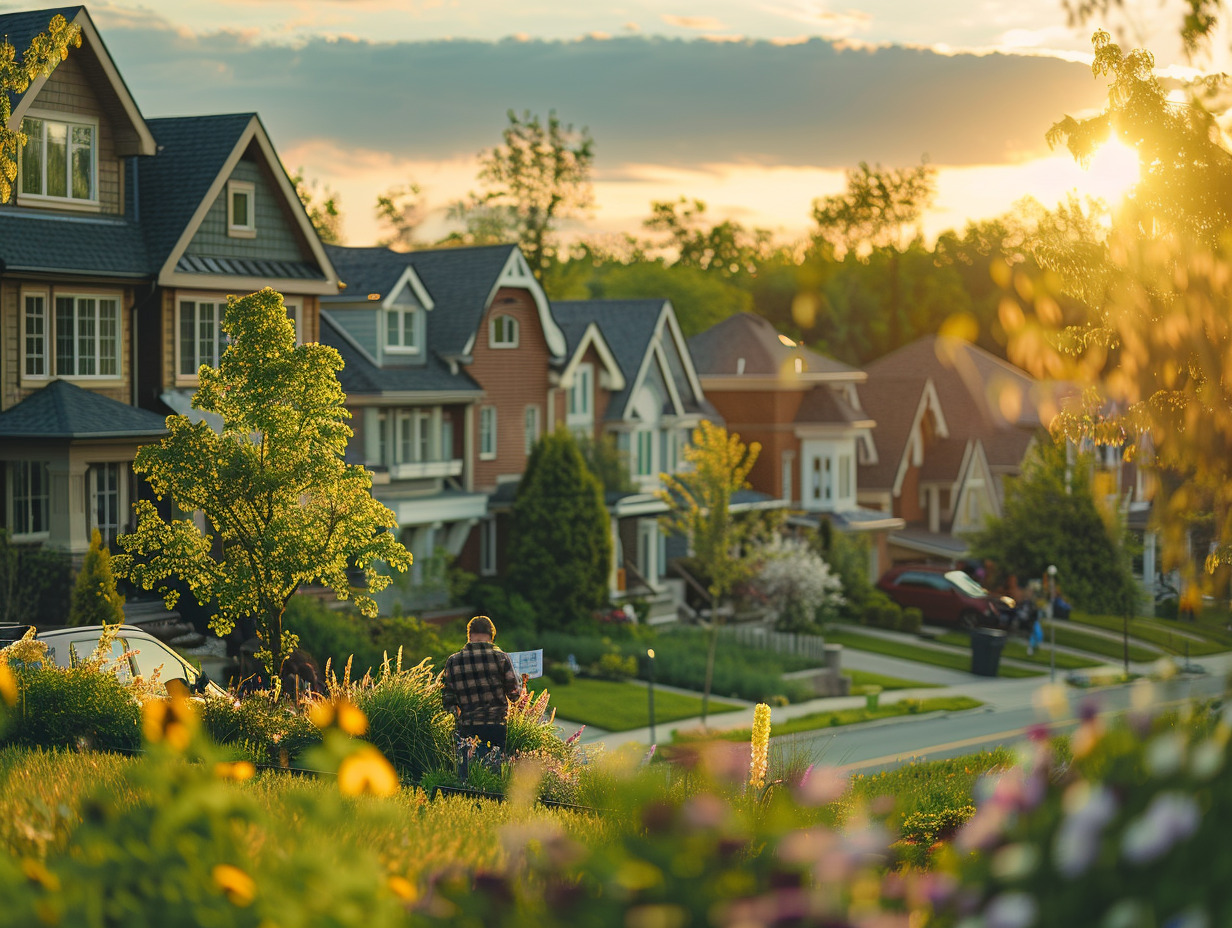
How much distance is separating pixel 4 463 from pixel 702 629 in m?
20.1

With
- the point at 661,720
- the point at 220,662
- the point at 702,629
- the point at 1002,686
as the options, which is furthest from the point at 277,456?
the point at 1002,686

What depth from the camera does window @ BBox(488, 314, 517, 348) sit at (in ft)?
134

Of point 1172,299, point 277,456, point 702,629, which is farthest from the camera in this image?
point 702,629

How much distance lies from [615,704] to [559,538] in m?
7.64

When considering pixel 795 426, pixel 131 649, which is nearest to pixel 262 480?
pixel 131 649

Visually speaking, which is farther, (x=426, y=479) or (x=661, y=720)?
(x=426, y=479)

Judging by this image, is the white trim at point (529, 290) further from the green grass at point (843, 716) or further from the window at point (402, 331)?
the green grass at point (843, 716)

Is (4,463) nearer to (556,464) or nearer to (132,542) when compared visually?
(132,542)

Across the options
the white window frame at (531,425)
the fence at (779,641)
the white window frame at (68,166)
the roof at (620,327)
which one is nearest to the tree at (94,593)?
the white window frame at (68,166)

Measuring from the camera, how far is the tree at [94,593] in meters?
24.6

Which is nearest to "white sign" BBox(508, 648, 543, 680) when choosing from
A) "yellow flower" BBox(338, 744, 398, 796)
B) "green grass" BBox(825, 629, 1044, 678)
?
"yellow flower" BBox(338, 744, 398, 796)

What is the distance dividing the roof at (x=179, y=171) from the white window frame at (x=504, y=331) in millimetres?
11298

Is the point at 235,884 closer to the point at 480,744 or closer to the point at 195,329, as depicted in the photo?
the point at 480,744

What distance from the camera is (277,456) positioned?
18.2 meters
